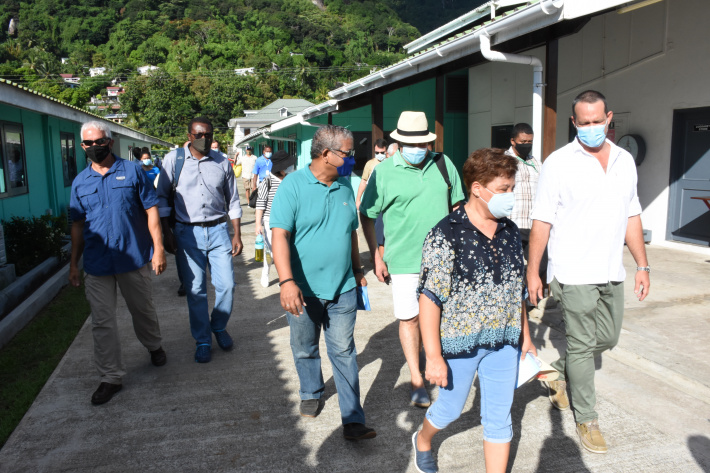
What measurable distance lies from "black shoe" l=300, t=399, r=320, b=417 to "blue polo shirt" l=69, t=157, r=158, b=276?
166cm

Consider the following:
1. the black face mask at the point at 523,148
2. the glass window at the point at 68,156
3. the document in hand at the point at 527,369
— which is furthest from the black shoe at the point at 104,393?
the glass window at the point at 68,156

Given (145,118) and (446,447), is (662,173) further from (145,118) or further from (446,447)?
(145,118)

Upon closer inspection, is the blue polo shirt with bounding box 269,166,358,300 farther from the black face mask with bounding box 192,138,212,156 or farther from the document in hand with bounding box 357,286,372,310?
the black face mask with bounding box 192,138,212,156

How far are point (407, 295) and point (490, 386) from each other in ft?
3.84

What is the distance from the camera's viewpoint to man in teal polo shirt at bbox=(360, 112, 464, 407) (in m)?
3.69

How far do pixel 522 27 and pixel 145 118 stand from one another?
87586 mm

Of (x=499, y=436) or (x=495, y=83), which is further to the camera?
(x=495, y=83)

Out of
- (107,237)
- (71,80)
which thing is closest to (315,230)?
(107,237)

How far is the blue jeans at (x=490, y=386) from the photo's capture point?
2572mm

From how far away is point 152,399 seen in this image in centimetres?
394

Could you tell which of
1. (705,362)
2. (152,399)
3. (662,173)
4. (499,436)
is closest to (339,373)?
(499,436)

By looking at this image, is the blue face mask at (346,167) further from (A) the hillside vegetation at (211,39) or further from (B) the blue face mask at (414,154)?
(A) the hillside vegetation at (211,39)

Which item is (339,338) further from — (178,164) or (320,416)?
(178,164)

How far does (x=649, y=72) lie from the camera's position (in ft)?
29.3
